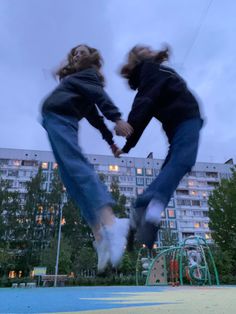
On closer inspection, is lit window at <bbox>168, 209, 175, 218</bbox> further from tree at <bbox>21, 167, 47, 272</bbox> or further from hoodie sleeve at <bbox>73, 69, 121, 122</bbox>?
hoodie sleeve at <bbox>73, 69, 121, 122</bbox>

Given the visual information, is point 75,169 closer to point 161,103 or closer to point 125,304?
point 161,103

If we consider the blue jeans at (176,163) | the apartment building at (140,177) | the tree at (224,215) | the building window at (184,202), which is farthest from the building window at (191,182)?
the blue jeans at (176,163)

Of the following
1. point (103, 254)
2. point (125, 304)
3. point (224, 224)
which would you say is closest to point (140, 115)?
point (103, 254)

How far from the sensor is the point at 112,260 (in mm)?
2008

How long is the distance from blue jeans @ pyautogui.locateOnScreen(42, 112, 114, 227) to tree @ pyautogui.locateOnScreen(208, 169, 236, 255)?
30694mm

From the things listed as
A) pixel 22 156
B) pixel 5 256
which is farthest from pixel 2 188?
pixel 22 156

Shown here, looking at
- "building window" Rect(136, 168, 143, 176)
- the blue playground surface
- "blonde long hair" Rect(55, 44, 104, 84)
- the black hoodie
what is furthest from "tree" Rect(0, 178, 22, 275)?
the black hoodie

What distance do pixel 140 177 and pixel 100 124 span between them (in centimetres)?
6216

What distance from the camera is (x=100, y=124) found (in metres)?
2.91

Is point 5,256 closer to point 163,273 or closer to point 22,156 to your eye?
point 163,273

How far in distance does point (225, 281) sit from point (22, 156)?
4405cm

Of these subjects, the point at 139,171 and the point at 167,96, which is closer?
the point at 167,96

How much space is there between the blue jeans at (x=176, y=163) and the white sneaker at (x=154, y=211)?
0.04 meters

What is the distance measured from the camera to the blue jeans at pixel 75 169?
7.13 ft
